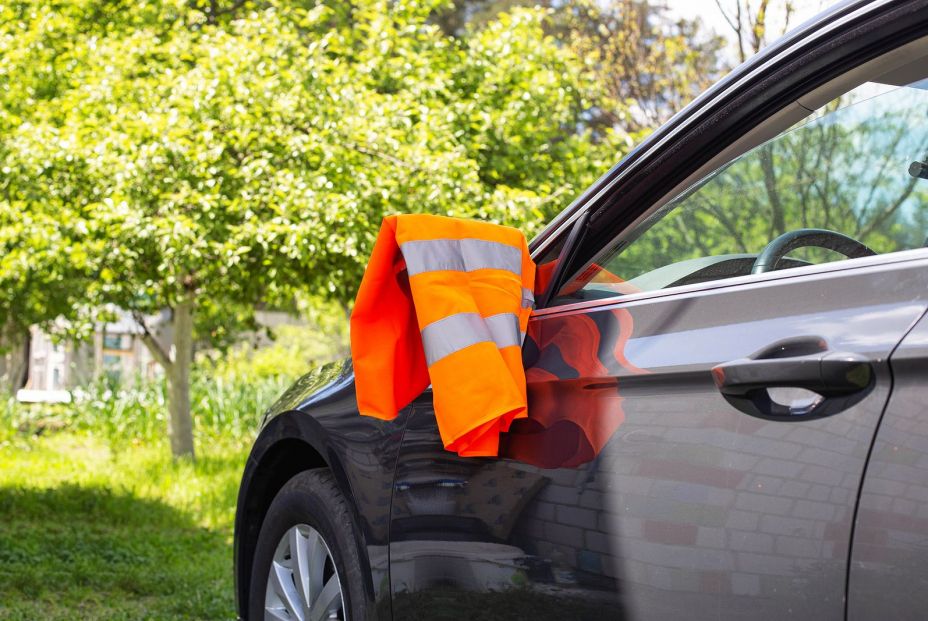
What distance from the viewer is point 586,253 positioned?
7.43ft

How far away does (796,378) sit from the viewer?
151 cm

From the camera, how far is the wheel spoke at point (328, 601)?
2590 mm

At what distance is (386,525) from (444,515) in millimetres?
226

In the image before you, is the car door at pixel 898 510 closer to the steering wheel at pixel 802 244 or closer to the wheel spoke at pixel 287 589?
the steering wheel at pixel 802 244

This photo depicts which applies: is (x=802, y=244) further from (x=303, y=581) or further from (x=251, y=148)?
(x=251, y=148)

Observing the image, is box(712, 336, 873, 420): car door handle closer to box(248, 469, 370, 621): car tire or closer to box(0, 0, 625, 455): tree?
box(248, 469, 370, 621): car tire

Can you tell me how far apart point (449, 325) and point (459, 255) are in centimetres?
18

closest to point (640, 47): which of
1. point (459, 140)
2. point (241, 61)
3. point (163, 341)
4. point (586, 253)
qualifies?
point (459, 140)

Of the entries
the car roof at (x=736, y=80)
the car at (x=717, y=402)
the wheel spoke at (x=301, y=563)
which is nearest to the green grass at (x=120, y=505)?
the wheel spoke at (x=301, y=563)

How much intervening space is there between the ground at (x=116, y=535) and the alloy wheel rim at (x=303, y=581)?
7.59 ft

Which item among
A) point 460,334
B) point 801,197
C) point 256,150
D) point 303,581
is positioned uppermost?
point 256,150

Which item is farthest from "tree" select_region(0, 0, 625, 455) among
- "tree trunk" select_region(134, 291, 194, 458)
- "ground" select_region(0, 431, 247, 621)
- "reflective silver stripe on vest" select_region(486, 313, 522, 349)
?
"reflective silver stripe on vest" select_region(486, 313, 522, 349)

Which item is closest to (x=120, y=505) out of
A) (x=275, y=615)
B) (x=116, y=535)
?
(x=116, y=535)

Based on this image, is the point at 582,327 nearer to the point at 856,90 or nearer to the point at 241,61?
the point at 856,90
